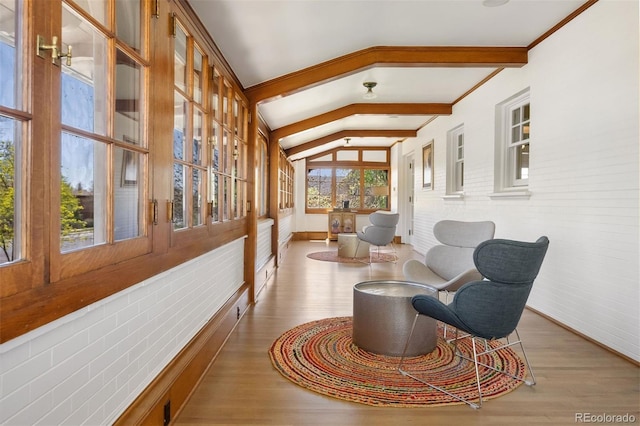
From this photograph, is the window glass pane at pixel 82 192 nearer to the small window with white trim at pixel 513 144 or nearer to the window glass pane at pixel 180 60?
the window glass pane at pixel 180 60

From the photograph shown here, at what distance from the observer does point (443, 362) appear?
2963 millimetres

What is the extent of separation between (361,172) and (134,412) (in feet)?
36.4

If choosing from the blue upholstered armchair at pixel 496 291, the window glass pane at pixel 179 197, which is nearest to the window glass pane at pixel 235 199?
the window glass pane at pixel 179 197

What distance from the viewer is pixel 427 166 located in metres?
8.88

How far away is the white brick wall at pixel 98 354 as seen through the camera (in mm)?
1181

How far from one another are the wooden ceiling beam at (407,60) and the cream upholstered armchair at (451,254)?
165 cm

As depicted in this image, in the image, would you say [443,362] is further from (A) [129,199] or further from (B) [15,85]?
(B) [15,85]

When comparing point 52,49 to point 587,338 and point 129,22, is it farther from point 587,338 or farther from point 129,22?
point 587,338

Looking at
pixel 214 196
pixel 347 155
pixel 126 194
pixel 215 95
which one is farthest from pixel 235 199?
pixel 347 155

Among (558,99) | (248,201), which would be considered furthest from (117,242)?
(558,99)

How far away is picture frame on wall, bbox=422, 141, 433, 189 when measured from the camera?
8.47m

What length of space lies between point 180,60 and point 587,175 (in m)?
3.23

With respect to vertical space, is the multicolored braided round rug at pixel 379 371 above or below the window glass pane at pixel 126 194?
below

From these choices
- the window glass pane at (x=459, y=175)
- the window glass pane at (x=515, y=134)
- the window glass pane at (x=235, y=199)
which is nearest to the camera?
the window glass pane at (x=235, y=199)
